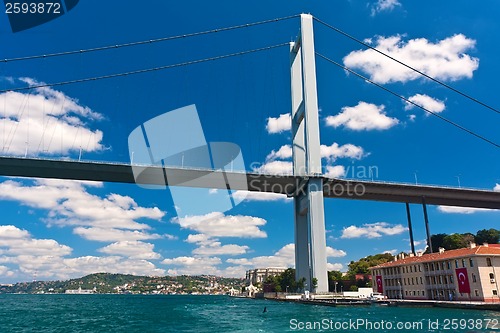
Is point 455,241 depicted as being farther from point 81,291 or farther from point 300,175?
point 81,291

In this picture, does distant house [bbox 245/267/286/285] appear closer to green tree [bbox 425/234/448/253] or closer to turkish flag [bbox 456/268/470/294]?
green tree [bbox 425/234/448/253]

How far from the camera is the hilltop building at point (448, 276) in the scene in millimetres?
28698

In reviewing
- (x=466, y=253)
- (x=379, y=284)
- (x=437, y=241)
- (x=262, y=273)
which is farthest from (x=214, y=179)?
(x=262, y=273)

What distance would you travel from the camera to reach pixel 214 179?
3594 centimetres

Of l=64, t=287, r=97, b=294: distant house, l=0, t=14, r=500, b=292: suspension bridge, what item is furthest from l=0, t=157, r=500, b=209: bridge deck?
l=64, t=287, r=97, b=294: distant house

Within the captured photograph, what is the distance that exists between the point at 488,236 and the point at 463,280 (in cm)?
2862

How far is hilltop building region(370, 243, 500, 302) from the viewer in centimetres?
2870

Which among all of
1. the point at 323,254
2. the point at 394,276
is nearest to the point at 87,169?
the point at 323,254

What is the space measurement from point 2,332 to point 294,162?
77.0ft

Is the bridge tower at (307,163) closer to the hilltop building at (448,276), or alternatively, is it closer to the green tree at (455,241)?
the hilltop building at (448,276)

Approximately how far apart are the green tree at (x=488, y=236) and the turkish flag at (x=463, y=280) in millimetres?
26745

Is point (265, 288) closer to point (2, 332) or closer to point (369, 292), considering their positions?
point (369, 292)
